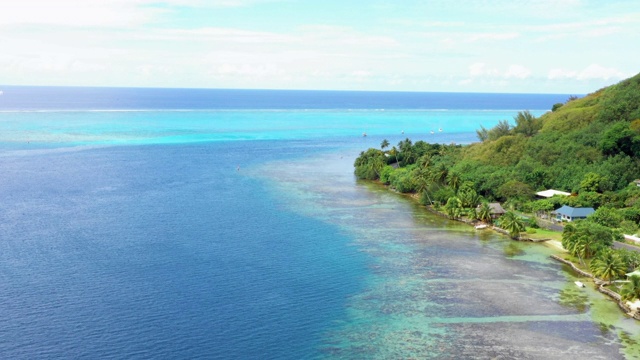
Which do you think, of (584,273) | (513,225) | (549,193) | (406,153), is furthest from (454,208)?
(406,153)

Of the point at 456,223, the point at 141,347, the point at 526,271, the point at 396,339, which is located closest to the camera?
the point at 141,347

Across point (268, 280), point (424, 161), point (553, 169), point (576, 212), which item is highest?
point (553, 169)

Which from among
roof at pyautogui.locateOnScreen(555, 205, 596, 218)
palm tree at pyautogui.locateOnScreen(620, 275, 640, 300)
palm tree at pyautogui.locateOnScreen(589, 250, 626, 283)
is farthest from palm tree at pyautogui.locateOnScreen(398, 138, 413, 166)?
palm tree at pyautogui.locateOnScreen(620, 275, 640, 300)

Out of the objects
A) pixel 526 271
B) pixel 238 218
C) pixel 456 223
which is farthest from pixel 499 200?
pixel 238 218

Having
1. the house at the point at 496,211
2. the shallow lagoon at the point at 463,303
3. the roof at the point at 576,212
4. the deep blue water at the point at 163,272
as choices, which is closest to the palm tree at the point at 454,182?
the house at the point at 496,211

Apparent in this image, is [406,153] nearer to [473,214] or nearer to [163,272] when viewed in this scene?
[473,214]

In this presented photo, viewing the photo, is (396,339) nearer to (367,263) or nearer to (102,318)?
(367,263)

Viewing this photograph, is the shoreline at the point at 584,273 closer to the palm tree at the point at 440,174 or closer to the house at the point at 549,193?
the palm tree at the point at 440,174
